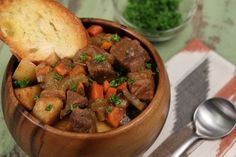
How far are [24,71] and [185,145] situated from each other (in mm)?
654

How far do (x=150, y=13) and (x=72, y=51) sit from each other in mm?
680

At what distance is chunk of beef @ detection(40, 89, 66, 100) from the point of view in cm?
144

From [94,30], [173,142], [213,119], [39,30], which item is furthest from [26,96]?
[213,119]

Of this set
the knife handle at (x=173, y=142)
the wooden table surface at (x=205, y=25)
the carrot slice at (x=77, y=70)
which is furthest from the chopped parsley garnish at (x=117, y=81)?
the wooden table surface at (x=205, y=25)

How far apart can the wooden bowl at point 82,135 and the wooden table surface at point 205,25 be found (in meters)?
0.61

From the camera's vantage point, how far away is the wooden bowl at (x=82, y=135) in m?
1.38

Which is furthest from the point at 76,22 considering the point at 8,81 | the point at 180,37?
the point at 180,37

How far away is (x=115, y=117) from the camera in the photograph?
1.43m

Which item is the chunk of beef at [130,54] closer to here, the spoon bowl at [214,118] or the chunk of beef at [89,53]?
the chunk of beef at [89,53]

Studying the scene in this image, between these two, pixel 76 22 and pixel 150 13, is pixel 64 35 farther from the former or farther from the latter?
pixel 150 13

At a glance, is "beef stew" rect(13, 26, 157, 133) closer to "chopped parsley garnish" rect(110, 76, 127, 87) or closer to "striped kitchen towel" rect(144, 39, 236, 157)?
"chopped parsley garnish" rect(110, 76, 127, 87)

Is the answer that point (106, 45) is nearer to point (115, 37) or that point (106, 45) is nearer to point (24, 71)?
point (115, 37)

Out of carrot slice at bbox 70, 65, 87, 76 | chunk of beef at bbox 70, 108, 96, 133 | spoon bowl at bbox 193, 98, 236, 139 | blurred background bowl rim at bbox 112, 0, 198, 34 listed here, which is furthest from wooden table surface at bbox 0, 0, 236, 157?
chunk of beef at bbox 70, 108, 96, 133

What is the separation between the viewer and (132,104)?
150cm
